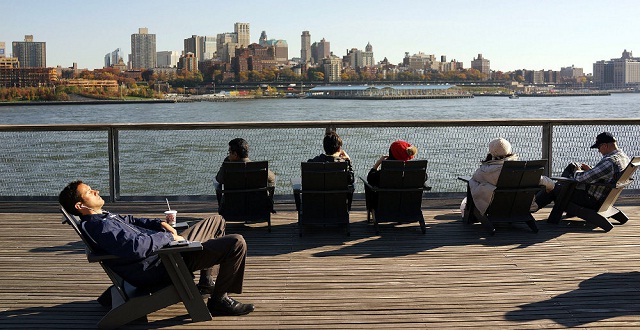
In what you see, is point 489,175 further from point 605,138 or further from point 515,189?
point 605,138

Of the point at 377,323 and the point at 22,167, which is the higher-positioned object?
the point at 22,167

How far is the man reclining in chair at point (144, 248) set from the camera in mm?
3920

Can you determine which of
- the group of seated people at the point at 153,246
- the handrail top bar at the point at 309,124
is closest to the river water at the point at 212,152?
the handrail top bar at the point at 309,124

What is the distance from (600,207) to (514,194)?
0.88 meters

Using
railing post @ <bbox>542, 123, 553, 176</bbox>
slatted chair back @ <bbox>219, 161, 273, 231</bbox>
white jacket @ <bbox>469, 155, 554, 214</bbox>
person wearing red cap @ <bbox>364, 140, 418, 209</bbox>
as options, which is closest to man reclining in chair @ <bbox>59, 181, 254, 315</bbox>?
slatted chair back @ <bbox>219, 161, 273, 231</bbox>

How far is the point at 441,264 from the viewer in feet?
18.0

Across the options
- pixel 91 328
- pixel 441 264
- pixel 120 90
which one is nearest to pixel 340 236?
pixel 441 264

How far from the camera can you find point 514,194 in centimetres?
657

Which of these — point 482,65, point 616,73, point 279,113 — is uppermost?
point 482,65

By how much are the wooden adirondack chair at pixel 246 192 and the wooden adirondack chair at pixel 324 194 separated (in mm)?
306

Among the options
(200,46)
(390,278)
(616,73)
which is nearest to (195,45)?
(200,46)

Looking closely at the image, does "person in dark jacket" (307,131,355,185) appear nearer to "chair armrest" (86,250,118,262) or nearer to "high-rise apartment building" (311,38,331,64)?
"chair armrest" (86,250,118,262)

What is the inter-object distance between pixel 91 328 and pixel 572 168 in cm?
481

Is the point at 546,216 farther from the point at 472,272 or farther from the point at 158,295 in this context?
the point at 158,295
